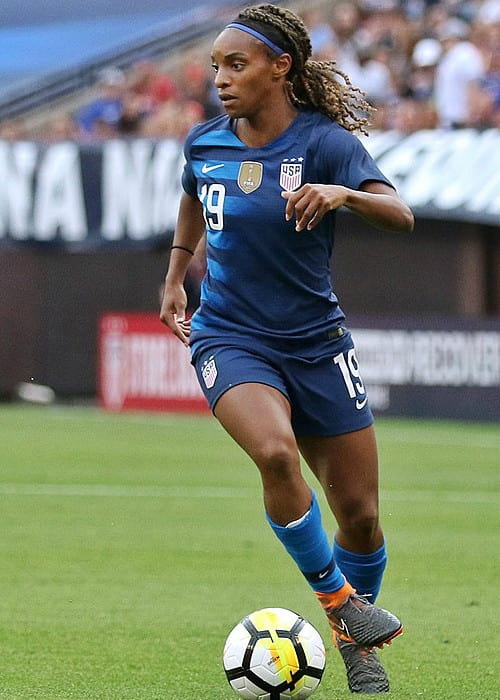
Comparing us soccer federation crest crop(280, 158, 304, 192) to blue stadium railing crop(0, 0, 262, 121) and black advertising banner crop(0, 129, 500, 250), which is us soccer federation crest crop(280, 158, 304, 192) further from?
blue stadium railing crop(0, 0, 262, 121)

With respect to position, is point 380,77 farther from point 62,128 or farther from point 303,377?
point 303,377

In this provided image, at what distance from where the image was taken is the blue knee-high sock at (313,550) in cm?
560

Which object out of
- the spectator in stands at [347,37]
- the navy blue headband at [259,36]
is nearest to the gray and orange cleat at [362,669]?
the navy blue headband at [259,36]

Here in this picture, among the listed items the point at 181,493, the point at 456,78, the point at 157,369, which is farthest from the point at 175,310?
the point at 456,78

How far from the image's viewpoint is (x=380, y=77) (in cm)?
2197

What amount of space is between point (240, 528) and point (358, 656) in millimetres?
4934

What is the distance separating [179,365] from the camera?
2072 centimetres

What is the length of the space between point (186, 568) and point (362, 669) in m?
3.20

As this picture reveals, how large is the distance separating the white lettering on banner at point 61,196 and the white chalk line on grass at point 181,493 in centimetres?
979

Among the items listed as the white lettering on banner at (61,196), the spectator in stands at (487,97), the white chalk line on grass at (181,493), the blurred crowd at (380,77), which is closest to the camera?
the white chalk line on grass at (181,493)

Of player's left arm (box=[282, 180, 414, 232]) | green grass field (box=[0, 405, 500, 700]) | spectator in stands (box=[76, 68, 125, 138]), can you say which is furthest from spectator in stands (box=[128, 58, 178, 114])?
player's left arm (box=[282, 180, 414, 232])

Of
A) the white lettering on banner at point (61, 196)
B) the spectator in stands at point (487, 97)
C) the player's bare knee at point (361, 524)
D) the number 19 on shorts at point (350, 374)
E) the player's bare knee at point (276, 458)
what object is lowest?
the white lettering on banner at point (61, 196)

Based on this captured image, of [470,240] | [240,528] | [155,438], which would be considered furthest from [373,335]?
[240,528]

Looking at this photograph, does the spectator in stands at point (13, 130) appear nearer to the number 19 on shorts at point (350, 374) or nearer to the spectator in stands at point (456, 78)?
the spectator in stands at point (456, 78)
